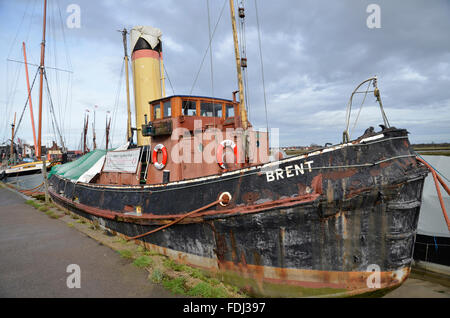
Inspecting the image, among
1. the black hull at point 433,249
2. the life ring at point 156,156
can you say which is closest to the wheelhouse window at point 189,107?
the life ring at point 156,156

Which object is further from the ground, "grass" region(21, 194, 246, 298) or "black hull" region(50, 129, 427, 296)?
"black hull" region(50, 129, 427, 296)

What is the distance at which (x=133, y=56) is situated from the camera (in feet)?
43.8

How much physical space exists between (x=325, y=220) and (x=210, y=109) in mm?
5616

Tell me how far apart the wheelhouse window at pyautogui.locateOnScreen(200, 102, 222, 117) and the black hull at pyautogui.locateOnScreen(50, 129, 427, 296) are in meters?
3.84

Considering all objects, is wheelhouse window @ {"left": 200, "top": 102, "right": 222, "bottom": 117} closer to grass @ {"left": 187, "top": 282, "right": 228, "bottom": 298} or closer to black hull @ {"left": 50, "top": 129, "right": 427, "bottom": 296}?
Answer: black hull @ {"left": 50, "top": 129, "right": 427, "bottom": 296}

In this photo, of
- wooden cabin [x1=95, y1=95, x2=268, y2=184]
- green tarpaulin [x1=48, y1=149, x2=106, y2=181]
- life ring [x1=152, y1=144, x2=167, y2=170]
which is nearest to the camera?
wooden cabin [x1=95, y1=95, x2=268, y2=184]

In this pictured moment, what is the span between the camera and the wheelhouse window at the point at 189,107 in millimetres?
8133

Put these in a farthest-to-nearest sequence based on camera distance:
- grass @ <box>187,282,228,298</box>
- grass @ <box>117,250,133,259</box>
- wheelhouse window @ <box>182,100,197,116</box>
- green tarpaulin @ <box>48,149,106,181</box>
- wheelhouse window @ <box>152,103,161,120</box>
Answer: green tarpaulin @ <box>48,149,106,181</box> → wheelhouse window @ <box>152,103,161,120</box> → wheelhouse window @ <box>182,100,197,116</box> → grass @ <box>117,250,133,259</box> → grass @ <box>187,282,228,298</box>

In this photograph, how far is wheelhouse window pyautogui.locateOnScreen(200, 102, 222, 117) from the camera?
8.41 metres

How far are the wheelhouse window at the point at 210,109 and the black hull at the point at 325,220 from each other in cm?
384

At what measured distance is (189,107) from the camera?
8.27m

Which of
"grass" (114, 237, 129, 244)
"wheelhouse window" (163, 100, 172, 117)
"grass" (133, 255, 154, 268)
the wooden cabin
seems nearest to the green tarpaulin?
the wooden cabin

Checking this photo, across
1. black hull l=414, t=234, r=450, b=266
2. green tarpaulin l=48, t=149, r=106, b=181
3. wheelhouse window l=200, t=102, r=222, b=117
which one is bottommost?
black hull l=414, t=234, r=450, b=266
